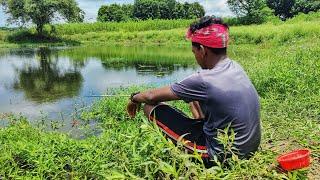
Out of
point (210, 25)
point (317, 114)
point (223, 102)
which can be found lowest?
point (317, 114)

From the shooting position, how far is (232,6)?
48344 millimetres

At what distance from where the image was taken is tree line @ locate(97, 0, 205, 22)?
6406cm

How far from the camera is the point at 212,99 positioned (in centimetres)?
319

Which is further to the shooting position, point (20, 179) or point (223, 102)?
point (20, 179)

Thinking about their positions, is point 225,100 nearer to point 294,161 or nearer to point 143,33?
point 294,161

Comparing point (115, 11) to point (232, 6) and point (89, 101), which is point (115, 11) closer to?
point (232, 6)

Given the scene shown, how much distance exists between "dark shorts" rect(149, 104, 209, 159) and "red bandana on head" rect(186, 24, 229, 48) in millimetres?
641

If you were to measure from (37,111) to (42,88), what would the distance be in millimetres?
3669

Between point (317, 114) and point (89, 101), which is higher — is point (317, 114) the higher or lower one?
the higher one

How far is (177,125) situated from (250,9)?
45508 millimetres

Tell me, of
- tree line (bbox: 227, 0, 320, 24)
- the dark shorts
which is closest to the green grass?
the dark shorts

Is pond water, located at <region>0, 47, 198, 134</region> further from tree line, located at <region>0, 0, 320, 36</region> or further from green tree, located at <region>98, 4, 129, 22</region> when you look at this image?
green tree, located at <region>98, 4, 129, 22</region>

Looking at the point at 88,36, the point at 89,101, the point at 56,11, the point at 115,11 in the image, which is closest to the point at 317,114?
the point at 89,101

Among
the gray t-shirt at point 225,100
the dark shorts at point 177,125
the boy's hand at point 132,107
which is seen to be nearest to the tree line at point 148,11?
the boy's hand at point 132,107
